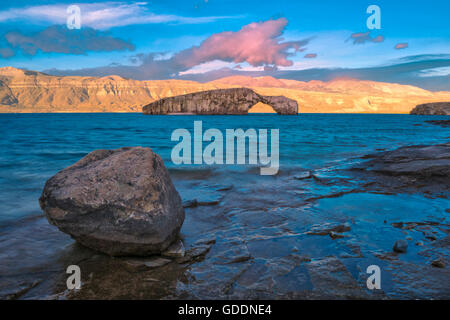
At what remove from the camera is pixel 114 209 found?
11.0 feet

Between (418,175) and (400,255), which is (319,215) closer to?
(400,255)

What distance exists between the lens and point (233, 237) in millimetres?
4008

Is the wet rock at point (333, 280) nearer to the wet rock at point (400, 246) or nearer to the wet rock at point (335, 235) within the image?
the wet rock at point (335, 235)

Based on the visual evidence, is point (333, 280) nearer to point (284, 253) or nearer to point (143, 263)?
point (284, 253)

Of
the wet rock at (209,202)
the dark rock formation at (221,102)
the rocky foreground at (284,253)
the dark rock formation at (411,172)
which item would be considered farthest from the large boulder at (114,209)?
the dark rock formation at (221,102)

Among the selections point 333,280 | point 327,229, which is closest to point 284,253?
point 333,280

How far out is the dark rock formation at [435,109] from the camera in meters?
95.4

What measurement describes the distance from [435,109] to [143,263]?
130 metres

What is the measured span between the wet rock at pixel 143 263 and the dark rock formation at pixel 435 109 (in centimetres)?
12122

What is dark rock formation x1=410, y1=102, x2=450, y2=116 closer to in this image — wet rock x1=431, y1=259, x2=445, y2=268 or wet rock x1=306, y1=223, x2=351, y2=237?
wet rock x1=306, y1=223, x2=351, y2=237

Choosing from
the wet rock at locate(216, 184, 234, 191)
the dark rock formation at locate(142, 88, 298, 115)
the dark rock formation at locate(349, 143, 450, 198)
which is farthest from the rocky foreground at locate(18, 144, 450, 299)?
the dark rock formation at locate(142, 88, 298, 115)

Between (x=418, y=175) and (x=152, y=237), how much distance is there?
7752 mm

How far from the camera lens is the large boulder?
3.32m

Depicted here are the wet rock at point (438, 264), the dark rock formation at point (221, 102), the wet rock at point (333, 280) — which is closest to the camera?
the wet rock at point (333, 280)
